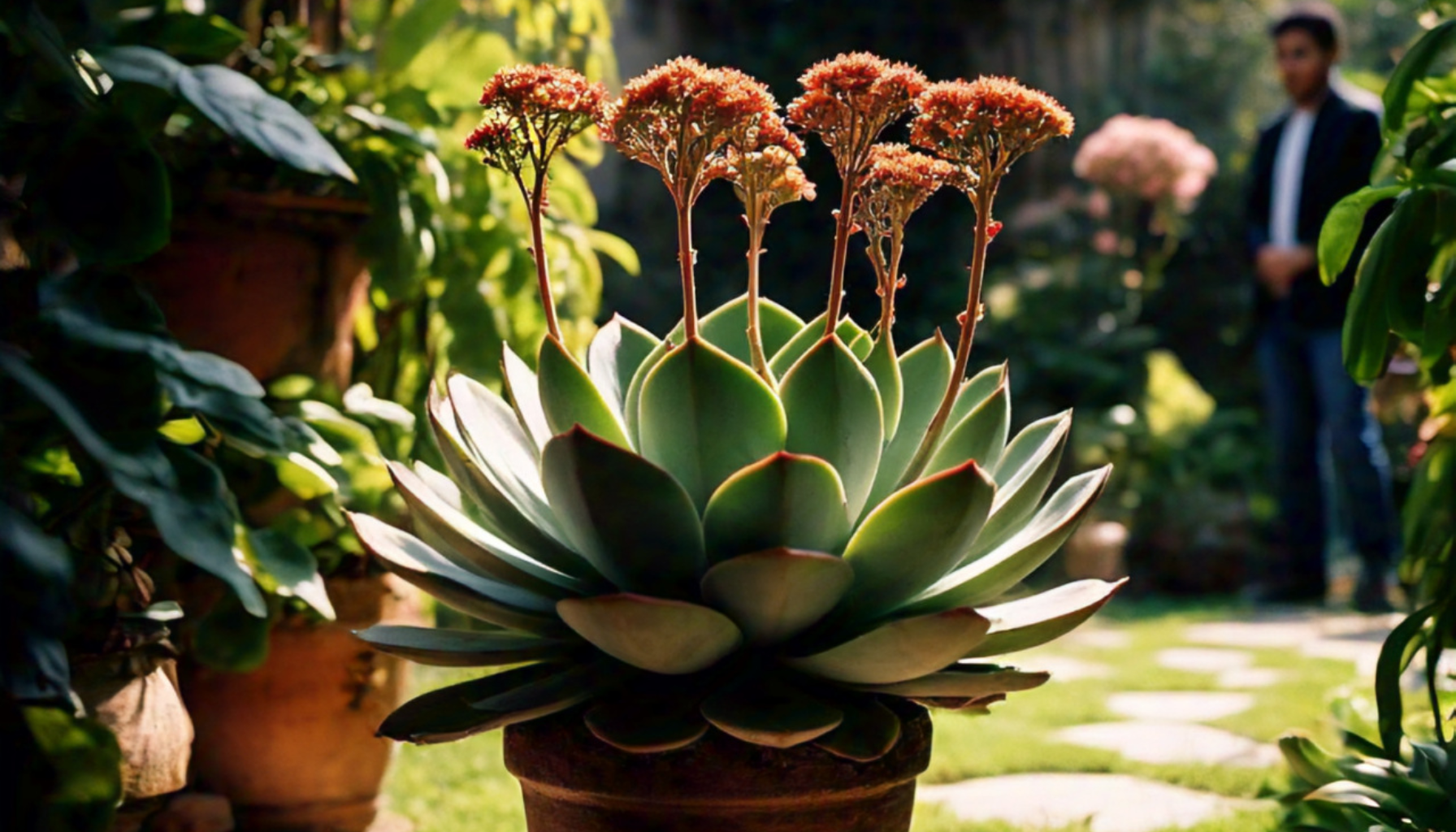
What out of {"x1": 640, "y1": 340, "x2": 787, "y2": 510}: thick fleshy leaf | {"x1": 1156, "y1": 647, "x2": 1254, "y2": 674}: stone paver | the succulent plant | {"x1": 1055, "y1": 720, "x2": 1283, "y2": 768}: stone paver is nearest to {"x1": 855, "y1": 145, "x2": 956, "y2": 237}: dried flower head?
the succulent plant

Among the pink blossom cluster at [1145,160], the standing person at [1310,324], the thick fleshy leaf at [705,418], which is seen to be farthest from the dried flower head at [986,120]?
the pink blossom cluster at [1145,160]

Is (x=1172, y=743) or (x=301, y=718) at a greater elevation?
(x=301, y=718)

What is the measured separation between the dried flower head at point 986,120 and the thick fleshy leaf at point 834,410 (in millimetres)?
182

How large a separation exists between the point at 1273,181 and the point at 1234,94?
5181mm

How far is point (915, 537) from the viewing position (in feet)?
3.43

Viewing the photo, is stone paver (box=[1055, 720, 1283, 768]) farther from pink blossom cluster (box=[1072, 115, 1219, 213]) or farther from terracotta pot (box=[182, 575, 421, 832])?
pink blossom cluster (box=[1072, 115, 1219, 213])

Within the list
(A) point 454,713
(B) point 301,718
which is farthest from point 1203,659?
(A) point 454,713

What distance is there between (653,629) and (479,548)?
0.64ft

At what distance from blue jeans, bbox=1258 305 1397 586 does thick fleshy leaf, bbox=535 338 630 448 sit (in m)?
3.85

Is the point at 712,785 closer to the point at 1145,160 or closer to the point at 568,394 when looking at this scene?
the point at 568,394

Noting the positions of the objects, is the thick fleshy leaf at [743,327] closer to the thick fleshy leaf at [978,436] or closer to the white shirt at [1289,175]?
the thick fleshy leaf at [978,436]

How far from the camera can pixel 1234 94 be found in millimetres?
9648

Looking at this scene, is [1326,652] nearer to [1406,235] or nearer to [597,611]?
[1406,235]

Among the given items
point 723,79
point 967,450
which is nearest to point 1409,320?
point 967,450
